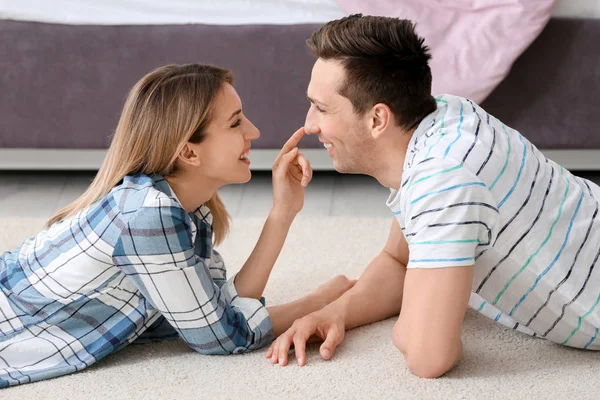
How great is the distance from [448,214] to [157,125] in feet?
1.88

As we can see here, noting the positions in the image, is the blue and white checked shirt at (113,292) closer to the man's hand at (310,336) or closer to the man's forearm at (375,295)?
the man's hand at (310,336)

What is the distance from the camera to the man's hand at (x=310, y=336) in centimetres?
179

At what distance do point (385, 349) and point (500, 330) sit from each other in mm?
250

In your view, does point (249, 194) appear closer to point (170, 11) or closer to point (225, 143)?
point (170, 11)

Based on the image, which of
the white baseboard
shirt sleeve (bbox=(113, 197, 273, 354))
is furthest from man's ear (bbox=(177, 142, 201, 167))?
the white baseboard

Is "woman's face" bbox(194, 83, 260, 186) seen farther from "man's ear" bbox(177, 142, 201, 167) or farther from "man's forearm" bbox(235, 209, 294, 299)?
"man's forearm" bbox(235, 209, 294, 299)

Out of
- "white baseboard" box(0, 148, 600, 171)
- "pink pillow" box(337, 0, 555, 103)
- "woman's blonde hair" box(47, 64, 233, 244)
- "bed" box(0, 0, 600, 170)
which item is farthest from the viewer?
"white baseboard" box(0, 148, 600, 171)

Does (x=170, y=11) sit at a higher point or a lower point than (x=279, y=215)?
higher

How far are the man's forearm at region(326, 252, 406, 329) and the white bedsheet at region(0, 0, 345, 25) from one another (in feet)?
2.89

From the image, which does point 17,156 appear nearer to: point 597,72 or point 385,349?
point 385,349

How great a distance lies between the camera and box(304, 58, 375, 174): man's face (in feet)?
5.68

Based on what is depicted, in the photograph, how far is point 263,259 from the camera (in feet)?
6.23


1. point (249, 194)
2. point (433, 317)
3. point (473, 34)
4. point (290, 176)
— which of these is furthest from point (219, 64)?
point (433, 317)

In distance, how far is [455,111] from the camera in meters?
1.68
